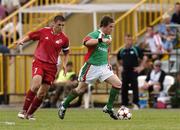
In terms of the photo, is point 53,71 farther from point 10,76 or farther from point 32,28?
point 32,28

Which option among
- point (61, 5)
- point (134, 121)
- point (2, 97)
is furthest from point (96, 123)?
point (61, 5)

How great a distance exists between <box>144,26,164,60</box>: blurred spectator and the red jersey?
9212 mm

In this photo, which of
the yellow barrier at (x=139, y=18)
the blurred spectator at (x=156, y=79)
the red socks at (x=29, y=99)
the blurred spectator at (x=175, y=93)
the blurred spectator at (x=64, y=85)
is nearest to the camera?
the red socks at (x=29, y=99)

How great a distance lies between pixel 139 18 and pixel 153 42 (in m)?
1.87

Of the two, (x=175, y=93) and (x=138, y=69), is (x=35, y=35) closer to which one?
(x=138, y=69)

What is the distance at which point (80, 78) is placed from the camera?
20.3 m

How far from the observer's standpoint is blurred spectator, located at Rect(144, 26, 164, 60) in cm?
2942

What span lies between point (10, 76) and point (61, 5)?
125 inches

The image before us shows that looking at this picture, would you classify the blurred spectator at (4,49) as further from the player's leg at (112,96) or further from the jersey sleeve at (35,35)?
the player's leg at (112,96)

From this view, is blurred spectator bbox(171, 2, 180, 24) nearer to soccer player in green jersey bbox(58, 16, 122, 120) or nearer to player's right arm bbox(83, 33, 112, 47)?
soccer player in green jersey bbox(58, 16, 122, 120)

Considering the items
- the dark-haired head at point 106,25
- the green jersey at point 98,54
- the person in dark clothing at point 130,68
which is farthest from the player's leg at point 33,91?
the person in dark clothing at point 130,68

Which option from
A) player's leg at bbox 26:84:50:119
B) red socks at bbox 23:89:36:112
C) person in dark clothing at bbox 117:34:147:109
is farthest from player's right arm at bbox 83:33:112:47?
person in dark clothing at bbox 117:34:147:109

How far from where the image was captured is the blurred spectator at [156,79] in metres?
27.8

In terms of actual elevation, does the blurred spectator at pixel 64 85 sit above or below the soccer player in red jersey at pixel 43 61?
below
